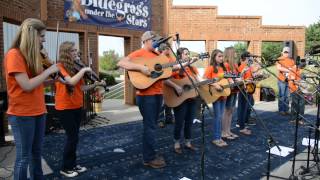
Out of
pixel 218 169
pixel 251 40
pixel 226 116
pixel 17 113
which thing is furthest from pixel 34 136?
pixel 251 40

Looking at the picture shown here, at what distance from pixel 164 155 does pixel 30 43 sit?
3296 millimetres

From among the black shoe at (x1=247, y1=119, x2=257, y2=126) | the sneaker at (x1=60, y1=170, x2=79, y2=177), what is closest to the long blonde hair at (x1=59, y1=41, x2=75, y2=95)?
the sneaker at (x1=60, y1=170, x2=79, y2=177)

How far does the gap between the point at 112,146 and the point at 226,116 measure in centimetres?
242

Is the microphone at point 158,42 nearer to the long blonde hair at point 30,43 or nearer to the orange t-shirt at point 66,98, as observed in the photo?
the orange t-shirt at point 66,98

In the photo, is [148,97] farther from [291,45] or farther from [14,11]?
[291,45]

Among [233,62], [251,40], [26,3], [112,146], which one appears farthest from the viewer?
[251,40]

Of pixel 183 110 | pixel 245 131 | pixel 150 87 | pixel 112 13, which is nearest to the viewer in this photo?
pixel 150 87

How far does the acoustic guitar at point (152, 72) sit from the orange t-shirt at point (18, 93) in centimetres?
166

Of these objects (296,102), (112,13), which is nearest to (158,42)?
(296,102)

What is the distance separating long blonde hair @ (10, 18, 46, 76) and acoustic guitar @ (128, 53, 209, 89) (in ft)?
5.75

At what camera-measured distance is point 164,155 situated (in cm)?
571

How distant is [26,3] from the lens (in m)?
7.65

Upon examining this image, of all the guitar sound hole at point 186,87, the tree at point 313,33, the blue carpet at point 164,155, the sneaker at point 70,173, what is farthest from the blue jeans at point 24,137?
the tree at point 313,33

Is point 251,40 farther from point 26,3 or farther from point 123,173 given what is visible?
point 123,173
